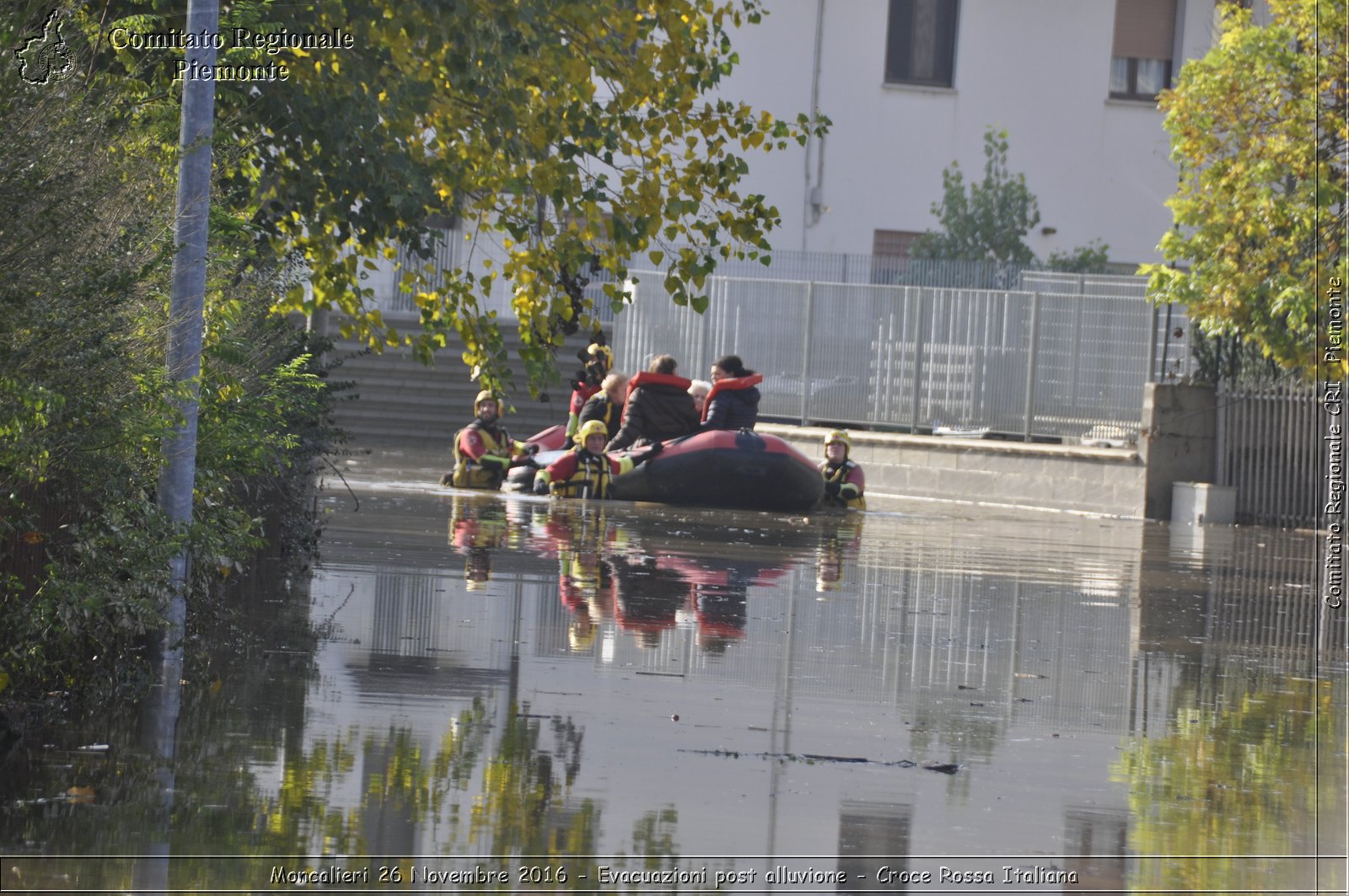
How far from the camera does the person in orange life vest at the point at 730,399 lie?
20.1 m

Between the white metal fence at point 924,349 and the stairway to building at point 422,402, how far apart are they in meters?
3.06

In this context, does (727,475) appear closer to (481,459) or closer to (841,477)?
(841,477)

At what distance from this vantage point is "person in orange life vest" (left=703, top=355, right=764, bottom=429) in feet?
66.0

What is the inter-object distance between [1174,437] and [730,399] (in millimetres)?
5732

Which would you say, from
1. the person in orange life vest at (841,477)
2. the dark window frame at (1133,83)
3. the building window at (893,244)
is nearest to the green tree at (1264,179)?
the person in orange life vest at (841,477)

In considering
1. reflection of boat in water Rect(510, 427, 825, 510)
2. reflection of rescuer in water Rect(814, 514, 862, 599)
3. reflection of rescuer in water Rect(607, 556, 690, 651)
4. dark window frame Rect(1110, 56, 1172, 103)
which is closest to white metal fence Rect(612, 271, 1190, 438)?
reflection of rescuer in water Rect(814, 514, 862, 599)

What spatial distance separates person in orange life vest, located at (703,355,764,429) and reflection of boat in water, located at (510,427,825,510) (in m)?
0.28

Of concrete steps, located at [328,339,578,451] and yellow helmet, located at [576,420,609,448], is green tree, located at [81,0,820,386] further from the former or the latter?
concrete steps, located at [328,339,578,451]

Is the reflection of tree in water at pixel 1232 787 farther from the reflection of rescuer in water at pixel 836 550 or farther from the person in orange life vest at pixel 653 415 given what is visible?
the person in orange life vest at pixel 653 415

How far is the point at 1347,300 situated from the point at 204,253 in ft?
46.8

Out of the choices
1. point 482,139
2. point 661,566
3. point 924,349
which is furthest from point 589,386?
point 482,139

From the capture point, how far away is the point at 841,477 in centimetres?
2086

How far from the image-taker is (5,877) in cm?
497

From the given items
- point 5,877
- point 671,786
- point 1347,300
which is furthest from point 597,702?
point 1347,300
